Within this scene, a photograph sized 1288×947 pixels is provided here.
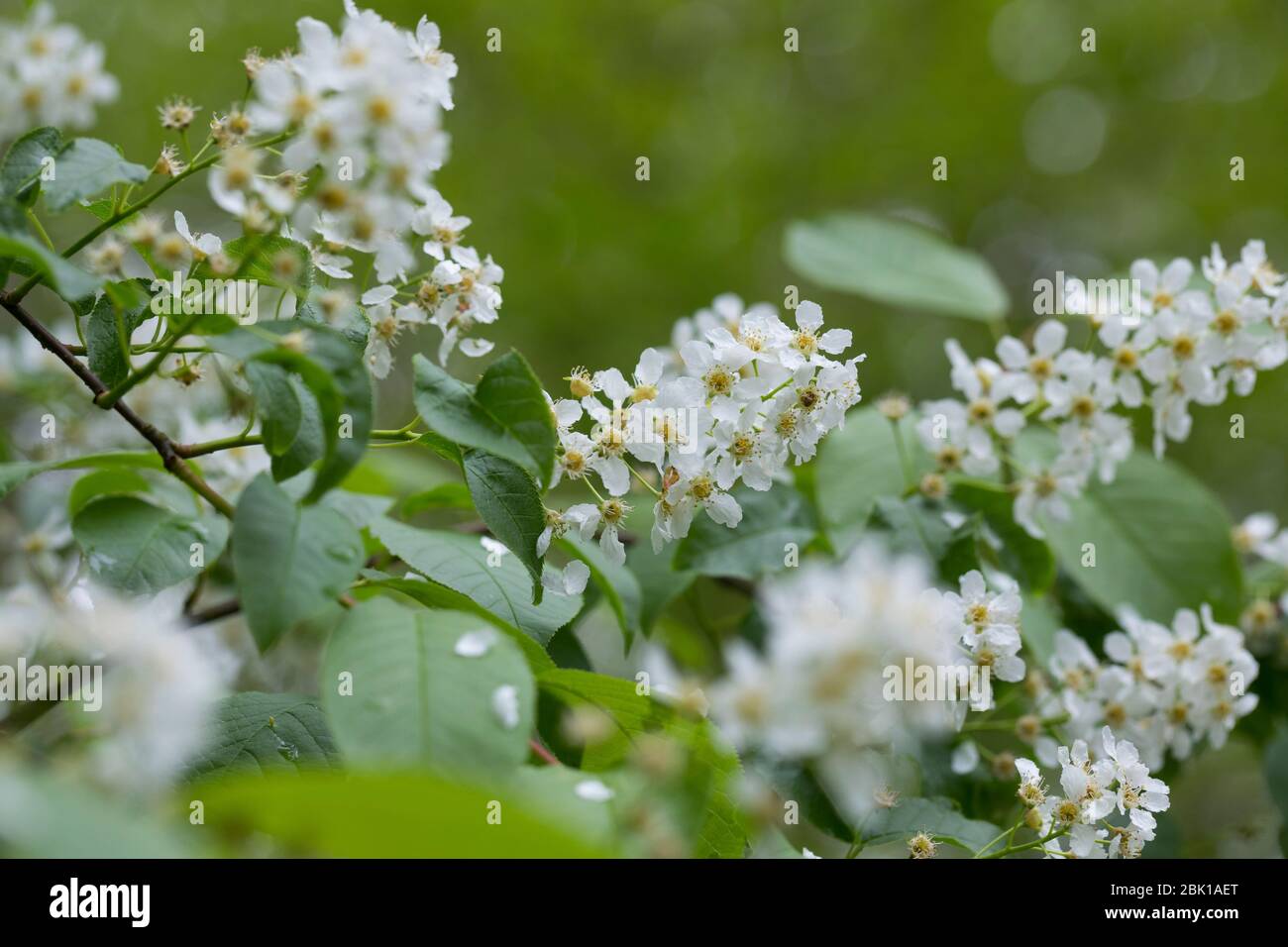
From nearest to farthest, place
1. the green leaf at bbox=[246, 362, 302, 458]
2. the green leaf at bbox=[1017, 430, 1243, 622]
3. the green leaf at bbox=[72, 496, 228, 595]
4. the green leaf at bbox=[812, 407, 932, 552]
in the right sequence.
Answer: the green leaf at bbox=[246, 362, 302, 458] < the green leaf at bbox=[72, 496, 228, 595] < the green leaf at bbox=[812, 407, 932, 552] < the green leaf at bbox=[1017, 430, 1243, 622]

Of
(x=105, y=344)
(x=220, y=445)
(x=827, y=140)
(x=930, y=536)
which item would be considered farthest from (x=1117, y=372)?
(x=827, y=140)

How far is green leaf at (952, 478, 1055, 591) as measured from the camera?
200cm

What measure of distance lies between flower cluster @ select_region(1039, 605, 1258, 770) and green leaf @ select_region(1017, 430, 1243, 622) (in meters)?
0.22

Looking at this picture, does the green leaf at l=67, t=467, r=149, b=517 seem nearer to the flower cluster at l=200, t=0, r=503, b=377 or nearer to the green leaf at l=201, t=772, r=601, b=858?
the flower cluster at l=200, t=0, r=503, b=377

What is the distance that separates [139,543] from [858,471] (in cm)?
119

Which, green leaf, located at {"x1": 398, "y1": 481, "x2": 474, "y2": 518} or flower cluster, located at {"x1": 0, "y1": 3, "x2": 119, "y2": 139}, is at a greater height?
flower cluster, located at {"x1": 0, "y1": 3, "x2": 119, "y2": 139}

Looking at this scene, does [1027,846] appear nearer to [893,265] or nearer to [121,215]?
[121,215]

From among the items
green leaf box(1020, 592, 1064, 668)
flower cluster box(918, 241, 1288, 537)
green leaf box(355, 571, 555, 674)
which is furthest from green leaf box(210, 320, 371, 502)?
green leaf box(1020, 592, 1064, 668)

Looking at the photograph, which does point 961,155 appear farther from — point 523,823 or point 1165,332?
point 523,823

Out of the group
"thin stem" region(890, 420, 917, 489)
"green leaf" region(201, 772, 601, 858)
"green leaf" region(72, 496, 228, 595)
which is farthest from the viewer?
"thin stem" region(890, 420, 917, 489)

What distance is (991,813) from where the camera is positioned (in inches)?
75.7

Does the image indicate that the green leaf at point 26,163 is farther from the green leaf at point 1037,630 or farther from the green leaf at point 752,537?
the green leaf at point 1037,630

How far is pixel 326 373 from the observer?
106 centimetres

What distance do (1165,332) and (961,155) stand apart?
441 centimetres
